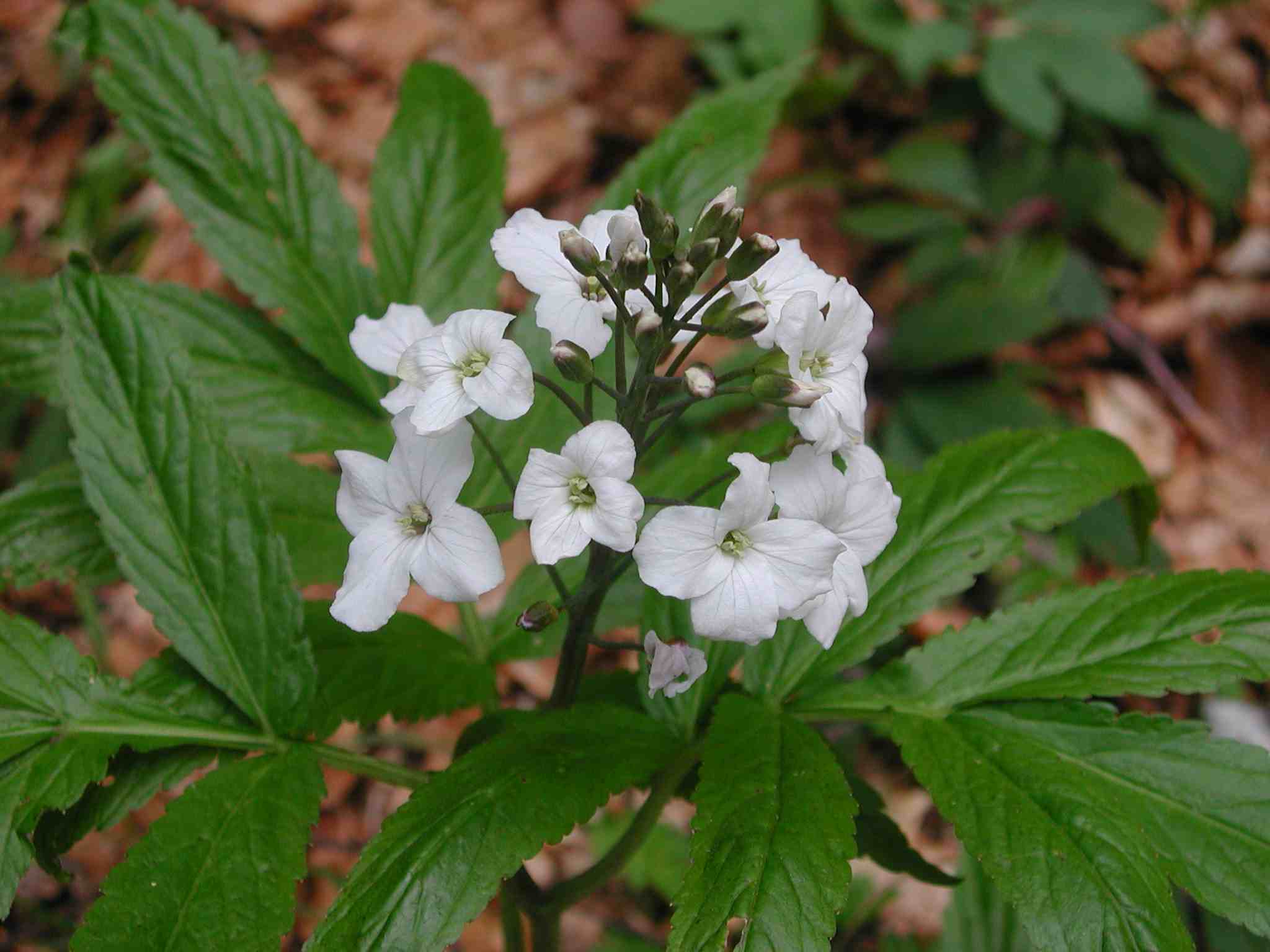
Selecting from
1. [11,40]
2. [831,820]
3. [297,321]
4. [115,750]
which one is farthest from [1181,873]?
[11,40]

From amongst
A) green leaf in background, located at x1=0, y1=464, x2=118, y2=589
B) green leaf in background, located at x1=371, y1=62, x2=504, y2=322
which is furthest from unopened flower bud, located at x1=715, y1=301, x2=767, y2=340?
green leaf in background, located at x1=0, y1=464, x2=118, y2=589

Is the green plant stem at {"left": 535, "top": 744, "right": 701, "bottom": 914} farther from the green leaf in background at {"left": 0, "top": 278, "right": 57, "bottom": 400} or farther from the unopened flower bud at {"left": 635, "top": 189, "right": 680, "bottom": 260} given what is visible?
the green leaf in background at {"left": 0, "top": 278, "right": 57, "bottom": 400}

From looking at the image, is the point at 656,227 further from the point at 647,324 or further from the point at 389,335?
the point at 389,335

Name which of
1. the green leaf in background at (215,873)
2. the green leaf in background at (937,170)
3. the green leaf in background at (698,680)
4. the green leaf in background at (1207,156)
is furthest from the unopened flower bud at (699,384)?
the green leaf in background at (1207,156)

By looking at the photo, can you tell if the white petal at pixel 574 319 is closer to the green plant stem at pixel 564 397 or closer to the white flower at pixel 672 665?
the green plant stem at pixel 564 397

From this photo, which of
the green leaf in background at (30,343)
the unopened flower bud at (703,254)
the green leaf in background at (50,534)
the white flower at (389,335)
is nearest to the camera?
the unopened flower bud at (703,254)

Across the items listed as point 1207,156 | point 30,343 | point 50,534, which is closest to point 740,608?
point 50,534
